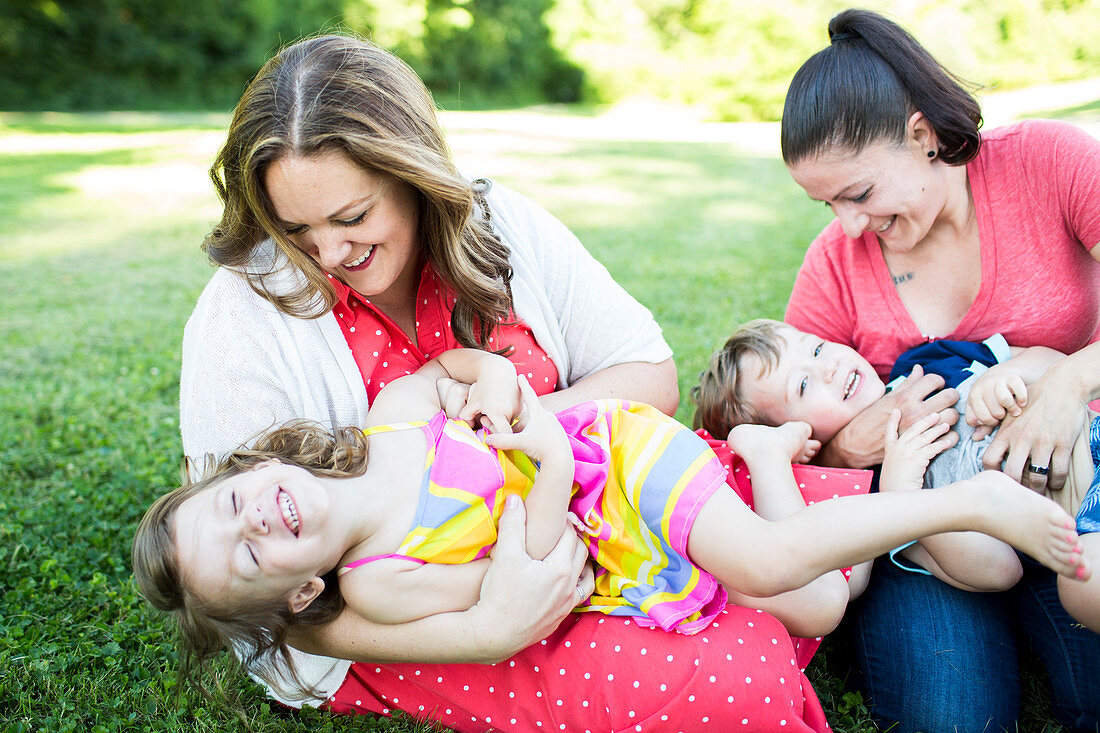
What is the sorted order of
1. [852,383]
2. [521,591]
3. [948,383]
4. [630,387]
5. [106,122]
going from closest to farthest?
[521,591] → [948,383] → [630,387] → [852,383] → [106,122]

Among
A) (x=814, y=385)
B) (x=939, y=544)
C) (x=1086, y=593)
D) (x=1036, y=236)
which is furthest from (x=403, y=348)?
(x=1036, y=236)

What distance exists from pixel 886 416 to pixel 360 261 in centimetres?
162

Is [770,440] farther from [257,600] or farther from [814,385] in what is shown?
[257,600]

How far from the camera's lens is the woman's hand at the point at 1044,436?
2.10 metres

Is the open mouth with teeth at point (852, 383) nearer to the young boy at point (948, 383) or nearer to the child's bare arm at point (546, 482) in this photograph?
the young boy at point (948, 383)

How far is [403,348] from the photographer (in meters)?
2.41

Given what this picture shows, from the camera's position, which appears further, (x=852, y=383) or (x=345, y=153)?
(x=852, y=383)

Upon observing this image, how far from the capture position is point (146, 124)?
17594mm

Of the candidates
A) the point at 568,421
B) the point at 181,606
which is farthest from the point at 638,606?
the point at 181,606

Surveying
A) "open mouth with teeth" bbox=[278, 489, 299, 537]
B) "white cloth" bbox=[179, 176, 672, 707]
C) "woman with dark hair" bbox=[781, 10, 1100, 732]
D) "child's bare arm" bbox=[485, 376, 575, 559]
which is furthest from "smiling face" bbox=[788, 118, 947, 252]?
"open mouth with teeth" bbox=[278, 489, 299, 537]

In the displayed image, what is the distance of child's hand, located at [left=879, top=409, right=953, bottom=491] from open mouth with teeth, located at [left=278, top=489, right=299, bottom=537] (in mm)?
1575

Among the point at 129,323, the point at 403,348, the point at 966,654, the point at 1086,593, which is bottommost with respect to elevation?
the point at 129,323

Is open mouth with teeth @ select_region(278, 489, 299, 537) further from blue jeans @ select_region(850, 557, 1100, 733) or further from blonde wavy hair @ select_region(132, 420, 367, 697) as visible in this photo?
blue jeans @ select_region(850, 557, 1100, 733)

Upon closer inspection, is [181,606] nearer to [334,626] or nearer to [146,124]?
[334,626]
